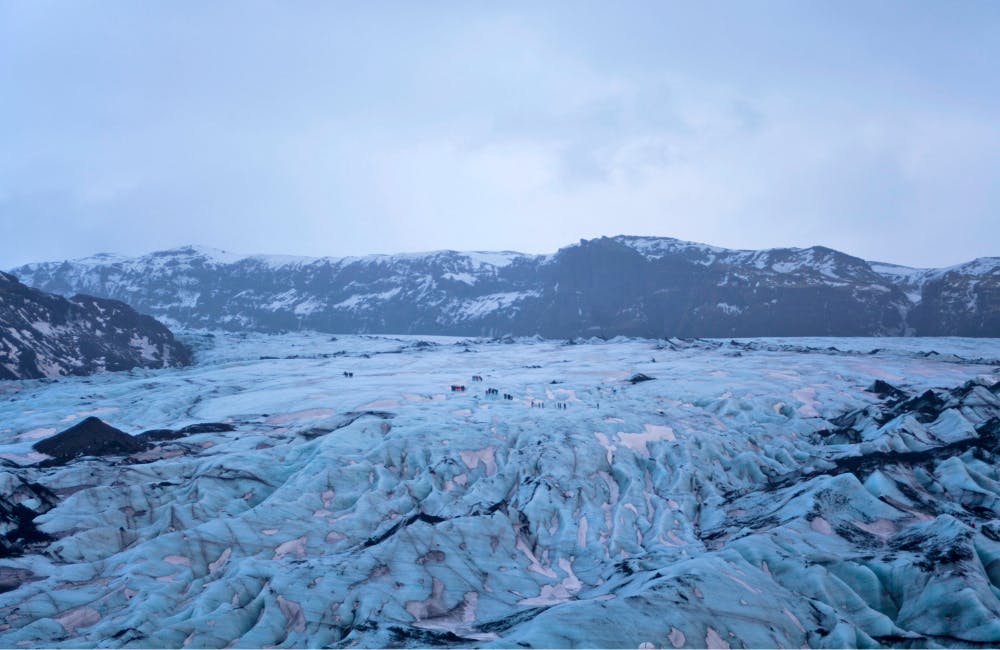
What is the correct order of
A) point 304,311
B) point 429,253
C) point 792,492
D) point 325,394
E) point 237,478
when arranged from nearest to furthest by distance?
point 792,492, point 237,478, point 325,394, point 304,311, point 429,253

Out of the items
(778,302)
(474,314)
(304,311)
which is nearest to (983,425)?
(778,302)

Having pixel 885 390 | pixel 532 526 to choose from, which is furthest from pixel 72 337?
pixel 885 390

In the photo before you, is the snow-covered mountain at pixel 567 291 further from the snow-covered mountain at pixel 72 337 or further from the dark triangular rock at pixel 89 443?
the dark triangular rock at pixel 89 443

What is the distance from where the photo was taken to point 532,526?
75.7 ft

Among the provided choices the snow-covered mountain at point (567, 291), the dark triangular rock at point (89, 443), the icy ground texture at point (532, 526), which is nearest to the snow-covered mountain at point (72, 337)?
the icy ground texture at point (532, 526)

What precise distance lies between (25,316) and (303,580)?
235 feet

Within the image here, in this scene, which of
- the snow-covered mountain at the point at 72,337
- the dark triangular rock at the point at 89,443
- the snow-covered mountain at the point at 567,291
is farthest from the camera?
the snow-covered mountain at the point at 567,291

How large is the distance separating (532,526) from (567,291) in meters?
115

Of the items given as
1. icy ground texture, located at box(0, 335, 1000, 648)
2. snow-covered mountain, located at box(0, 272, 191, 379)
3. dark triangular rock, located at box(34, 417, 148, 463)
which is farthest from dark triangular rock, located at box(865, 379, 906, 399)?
snow-covered mountain, located at box(0, 272, 191, 379)

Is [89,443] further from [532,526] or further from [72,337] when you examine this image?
[72,337]

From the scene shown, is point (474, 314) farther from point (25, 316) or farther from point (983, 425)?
point (983, 425)

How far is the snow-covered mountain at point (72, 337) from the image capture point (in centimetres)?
6725

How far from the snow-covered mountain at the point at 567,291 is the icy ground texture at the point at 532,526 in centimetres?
7497

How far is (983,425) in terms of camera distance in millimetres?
28812
